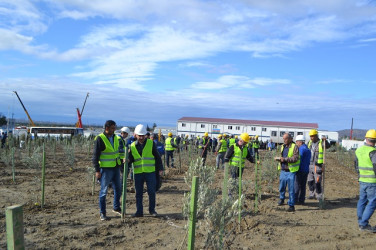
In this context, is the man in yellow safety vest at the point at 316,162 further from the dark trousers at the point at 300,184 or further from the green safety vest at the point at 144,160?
the green safety vest at the point at 144,160

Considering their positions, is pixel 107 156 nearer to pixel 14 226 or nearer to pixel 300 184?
pixel 14 226

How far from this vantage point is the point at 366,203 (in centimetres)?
539

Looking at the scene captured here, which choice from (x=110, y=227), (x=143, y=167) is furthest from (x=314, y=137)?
(x=110, y=227)

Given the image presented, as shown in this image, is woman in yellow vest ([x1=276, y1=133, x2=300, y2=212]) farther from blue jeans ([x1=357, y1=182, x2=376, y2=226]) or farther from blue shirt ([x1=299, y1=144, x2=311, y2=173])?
blue jeans ([x1=357, y1=182, x2=376, y2=226])

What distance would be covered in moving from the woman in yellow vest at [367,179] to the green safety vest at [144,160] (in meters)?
3.58

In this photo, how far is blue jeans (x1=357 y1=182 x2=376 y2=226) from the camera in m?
5.15

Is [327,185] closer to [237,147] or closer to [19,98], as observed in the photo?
[237,147]

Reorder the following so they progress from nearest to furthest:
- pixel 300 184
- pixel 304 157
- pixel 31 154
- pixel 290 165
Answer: pixel 290 165 → pixel 304 157 → pixel 300 184 → pixel 31 154

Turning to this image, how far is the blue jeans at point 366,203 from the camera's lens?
5152 mm

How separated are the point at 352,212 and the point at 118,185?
16.1ft

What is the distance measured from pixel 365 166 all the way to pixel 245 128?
43204 millimetres

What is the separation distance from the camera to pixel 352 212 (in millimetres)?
6652

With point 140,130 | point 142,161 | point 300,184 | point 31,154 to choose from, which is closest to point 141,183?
point 142,161

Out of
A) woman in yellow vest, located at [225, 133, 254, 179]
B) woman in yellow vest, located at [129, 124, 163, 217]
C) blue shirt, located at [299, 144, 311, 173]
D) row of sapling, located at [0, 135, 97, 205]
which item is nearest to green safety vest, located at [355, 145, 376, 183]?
blue shirt, located at [299, 144, 311, 173]
